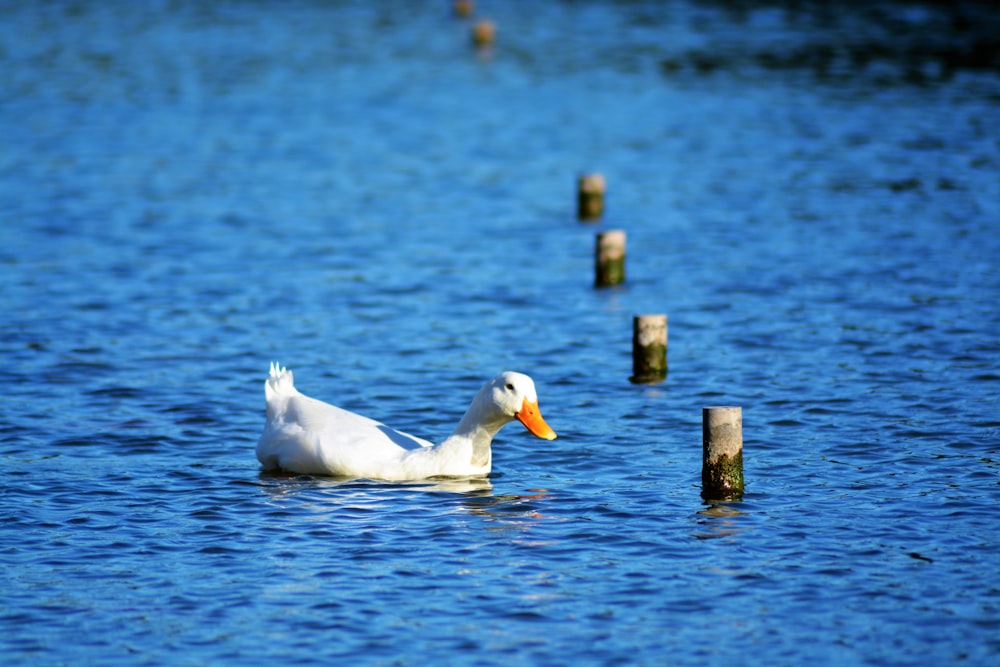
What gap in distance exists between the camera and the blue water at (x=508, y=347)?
38.2ft

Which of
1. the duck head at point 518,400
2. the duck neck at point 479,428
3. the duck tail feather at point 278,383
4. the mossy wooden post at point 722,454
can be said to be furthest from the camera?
the duck tail feather at point 278,383

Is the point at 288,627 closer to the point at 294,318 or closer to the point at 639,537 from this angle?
the point at 639,537

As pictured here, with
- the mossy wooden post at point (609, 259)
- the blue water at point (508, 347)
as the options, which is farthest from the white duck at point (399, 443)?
the mossy wooden post at point (609, 259)

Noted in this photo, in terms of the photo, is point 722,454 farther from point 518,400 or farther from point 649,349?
point 649,349

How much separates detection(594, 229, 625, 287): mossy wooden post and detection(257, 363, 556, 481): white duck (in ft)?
28.7

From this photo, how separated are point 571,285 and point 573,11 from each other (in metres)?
34.2

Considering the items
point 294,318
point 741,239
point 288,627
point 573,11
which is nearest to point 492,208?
point 741,239

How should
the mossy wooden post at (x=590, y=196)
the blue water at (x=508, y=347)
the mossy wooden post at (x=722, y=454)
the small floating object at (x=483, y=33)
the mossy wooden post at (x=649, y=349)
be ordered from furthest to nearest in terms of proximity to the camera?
the small floating object at (x=483, y=33) → the mossy wooden post at (x=590, y=196) → the mossy wooden post at (x=649, y=349) → the mossy wooden post at (x=722, y=454) → the blue water at (x=508, y=347)

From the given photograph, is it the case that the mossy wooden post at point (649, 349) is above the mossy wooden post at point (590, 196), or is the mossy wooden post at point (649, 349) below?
below

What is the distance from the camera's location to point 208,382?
18.7m

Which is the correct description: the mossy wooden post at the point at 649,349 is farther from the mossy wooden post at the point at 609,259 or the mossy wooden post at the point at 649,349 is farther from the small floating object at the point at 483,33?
the small floating object at the point at 483,33

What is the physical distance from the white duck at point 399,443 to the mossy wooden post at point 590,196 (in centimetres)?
1358

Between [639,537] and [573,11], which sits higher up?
[573,11]

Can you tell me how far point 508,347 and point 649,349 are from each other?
2.51m
